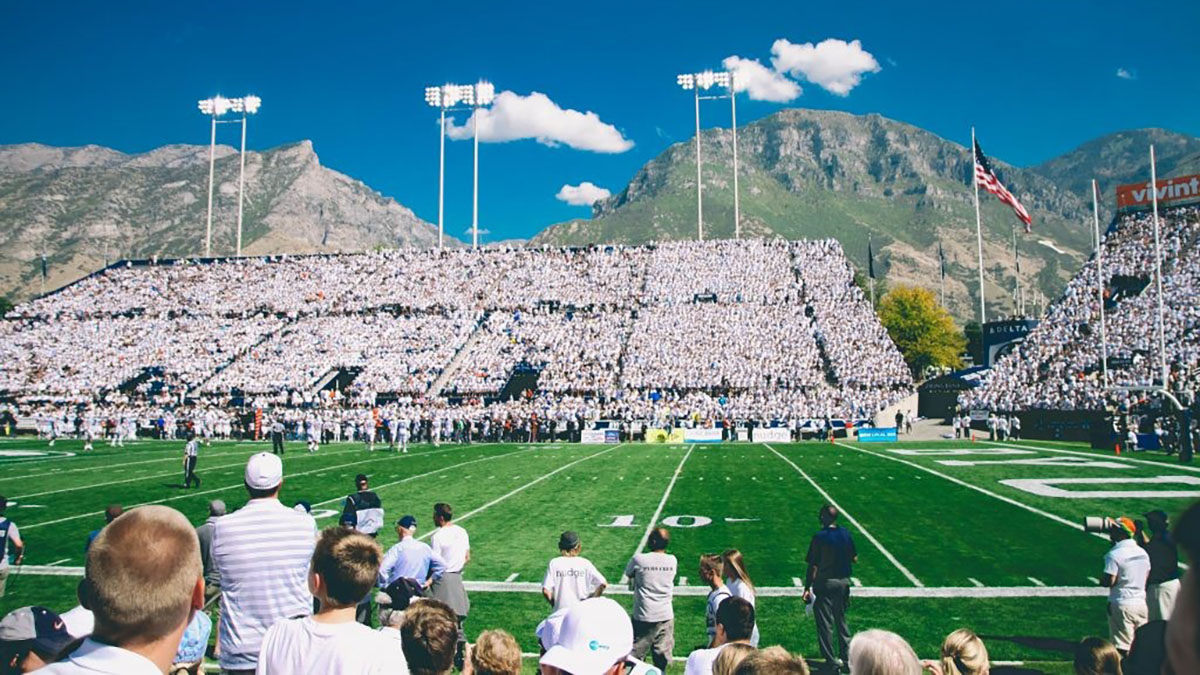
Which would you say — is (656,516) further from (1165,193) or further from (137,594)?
(1165,193)

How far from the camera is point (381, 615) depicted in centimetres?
641

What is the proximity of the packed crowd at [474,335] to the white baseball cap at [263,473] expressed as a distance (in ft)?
120

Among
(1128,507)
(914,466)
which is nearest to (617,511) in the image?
(1128,507)

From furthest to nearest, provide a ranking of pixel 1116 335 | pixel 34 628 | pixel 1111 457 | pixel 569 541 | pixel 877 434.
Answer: pixel 1116 335 < pixel 877 434 < pixel 1111 457 < pixel 569 541 < pixel 34 628

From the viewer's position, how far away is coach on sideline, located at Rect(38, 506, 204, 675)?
2.26 m

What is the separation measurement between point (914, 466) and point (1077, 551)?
12.2 metres

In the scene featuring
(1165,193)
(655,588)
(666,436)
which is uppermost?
(1165,193)

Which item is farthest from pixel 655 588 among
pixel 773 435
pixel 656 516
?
pixel 773 435

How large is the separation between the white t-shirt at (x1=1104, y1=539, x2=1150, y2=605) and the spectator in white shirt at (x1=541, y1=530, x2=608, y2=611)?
4.61 metres

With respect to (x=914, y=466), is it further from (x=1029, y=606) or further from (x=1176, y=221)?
(x=1176, y=221)

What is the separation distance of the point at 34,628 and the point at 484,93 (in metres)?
65.6

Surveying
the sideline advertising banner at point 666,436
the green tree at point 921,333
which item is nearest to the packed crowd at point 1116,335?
the sideline advertising banner at point 666,436

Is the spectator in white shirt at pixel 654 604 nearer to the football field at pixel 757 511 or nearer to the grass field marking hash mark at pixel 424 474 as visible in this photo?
the football field at pixel 757 511

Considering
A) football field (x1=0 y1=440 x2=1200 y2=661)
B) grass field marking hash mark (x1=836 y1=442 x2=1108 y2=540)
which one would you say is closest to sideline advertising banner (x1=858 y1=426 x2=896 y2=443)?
football field (x1=0 y1=440 x2=1200 y2=661)
